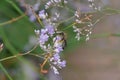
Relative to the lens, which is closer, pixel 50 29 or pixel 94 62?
pixel 50 29

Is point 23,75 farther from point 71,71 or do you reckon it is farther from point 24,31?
point 71,71

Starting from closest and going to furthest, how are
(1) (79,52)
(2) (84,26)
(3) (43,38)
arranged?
(3) (43,38)
(2) (84,26)
(1) (79,52)

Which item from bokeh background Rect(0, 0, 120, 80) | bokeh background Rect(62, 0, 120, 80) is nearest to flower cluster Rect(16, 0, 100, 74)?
bokeh background Rect(0, 0, 120, 80)

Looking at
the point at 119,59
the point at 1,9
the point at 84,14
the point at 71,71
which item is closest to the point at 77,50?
the point at 71,71

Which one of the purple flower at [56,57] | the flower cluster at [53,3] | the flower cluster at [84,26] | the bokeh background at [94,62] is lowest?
Result: the bokeh background at [94,62]

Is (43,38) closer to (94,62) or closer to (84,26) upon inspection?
(84,26)

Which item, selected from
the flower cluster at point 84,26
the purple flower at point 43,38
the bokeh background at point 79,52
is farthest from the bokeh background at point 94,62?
the purple flower at point 43,38

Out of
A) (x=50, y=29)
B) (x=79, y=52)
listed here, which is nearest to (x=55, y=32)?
(x=50, y=29)

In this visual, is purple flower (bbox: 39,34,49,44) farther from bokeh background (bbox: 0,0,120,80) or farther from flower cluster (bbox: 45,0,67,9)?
bokeh background (bbox: 0,0,120,80)

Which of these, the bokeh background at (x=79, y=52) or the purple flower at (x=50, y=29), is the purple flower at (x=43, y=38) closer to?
the purple flower at (x=50, y=29)
